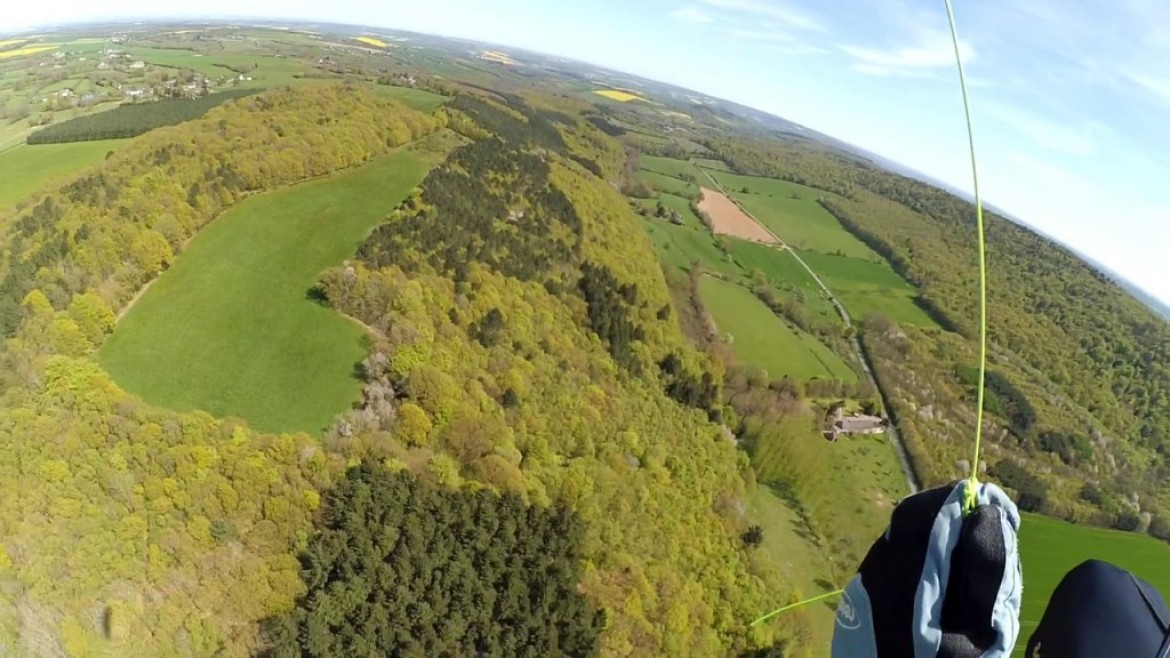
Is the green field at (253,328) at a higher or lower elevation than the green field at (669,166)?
lower

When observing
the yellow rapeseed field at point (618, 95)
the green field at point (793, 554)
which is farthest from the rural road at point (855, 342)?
the yellow rapeseed field at point (618, 95)

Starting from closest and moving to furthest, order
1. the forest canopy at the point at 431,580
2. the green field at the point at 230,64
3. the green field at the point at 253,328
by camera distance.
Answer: the forest canopy at the point at 431,580
the green field at the point at 253,328
the green field at the point at 230,64

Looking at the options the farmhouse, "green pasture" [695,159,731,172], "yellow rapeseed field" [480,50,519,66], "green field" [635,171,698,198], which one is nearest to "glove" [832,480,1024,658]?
the farmhouse

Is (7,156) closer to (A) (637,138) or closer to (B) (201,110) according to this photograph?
(B) (201,110)

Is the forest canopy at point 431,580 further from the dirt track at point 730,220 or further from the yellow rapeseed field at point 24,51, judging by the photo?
the yellow rapeseed field at point 24,51

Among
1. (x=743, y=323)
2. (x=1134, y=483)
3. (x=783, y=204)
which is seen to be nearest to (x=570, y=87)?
(x=783, y=204)

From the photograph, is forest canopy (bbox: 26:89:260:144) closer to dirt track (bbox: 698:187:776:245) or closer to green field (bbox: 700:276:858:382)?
green field (bbox: 700:276:858:382)
